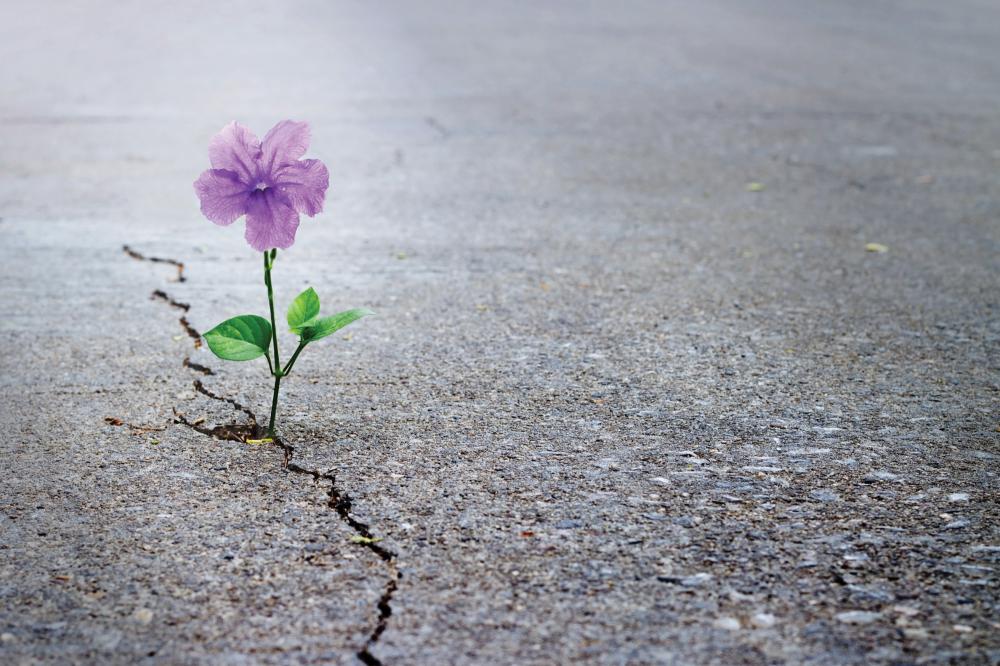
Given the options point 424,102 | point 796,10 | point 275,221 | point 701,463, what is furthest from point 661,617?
point 796,10

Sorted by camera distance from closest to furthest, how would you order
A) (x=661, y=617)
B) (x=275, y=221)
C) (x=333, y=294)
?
(x=661, y=617) → (x=275, y=221) → (x=333, y=294)

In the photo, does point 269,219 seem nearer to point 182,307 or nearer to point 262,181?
point 262,181

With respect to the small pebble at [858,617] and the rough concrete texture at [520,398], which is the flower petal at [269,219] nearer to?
the rough concrete texture at [520,398]

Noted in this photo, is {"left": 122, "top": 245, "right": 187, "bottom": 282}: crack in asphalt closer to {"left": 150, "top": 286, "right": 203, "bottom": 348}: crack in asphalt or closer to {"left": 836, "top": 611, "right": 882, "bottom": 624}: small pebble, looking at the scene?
{"left": 150, "top": 286, "right": 203, "bottom": 348}: crack in asphalt

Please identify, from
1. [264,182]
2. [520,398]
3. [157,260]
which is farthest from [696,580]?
[157,260]

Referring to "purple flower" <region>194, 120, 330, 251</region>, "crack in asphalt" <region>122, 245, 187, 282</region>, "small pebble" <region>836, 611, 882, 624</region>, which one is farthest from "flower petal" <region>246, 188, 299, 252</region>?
"crack in asphalt" <region>122, 245, 187, 282</region>

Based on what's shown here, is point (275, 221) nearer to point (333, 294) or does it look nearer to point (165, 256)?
point (333, 294)
